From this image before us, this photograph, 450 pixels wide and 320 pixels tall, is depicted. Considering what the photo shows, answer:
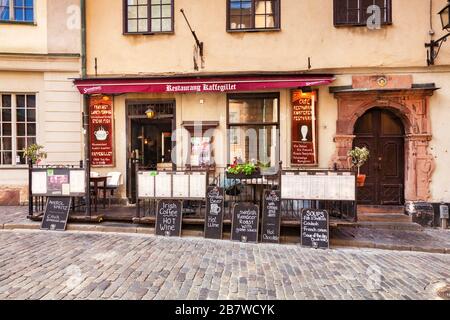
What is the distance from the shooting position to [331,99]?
9.42m

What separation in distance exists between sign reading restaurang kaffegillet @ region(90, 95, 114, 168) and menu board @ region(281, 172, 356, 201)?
558cm

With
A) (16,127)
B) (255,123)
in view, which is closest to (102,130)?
(16,127)

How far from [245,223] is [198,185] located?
1.32m

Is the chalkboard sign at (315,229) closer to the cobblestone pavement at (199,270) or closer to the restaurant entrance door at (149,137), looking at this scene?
the cobblestone pavement at (199,270)

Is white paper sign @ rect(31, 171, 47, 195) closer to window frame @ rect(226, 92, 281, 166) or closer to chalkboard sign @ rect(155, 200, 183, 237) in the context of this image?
chalkboard sign @ rect(155, 200, 183, 237)

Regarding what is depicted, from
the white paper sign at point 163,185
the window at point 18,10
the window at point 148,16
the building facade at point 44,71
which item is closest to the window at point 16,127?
the building facade at point 44,71

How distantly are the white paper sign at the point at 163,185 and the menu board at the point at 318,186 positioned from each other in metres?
2.49

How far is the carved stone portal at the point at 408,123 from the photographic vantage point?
29.7 ft

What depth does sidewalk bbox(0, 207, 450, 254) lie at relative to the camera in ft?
22.5

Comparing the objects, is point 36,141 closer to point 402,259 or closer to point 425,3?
point 402,259

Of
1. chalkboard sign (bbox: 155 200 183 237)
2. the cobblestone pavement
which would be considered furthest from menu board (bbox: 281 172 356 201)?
chalkboard sign (bbox: 155 200 183 237)

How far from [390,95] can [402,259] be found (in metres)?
4.84

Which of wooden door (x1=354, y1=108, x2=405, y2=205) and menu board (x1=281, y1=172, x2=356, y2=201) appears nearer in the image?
menu board (x1=281, y1=172, x2=356, y2=201)
